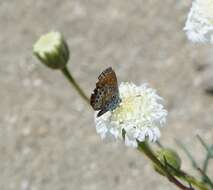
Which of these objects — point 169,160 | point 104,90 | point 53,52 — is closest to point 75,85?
point 53,52

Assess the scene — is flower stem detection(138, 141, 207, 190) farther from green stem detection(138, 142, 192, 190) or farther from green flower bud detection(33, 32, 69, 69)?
green flower bud detection(33, 32, 69, 69)

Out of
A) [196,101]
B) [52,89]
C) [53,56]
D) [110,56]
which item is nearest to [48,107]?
[52,89]

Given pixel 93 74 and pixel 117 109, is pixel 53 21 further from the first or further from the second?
pixel 117 109

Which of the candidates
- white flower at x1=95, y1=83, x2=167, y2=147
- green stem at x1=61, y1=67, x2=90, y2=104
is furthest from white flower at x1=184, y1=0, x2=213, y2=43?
green stem at x1=61, y1=67, x2=90, y2=104

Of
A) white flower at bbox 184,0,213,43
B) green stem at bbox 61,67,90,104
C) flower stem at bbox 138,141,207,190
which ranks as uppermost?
green stem at bbox 61,67,90,104

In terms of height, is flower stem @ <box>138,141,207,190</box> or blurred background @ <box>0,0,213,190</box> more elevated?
blurred background @ <box>0,0,213,190</box>

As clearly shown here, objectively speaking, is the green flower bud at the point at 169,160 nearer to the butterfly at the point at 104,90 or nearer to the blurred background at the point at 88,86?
the butterfly at the point at 104,90
